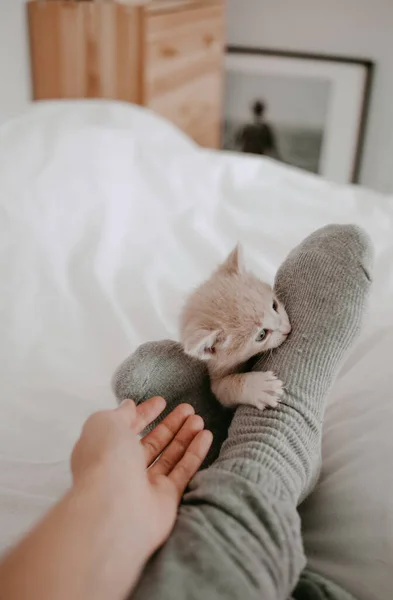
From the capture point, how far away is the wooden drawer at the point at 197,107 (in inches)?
78.7

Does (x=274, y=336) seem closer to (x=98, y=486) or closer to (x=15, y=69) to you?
(x=98, y=486)

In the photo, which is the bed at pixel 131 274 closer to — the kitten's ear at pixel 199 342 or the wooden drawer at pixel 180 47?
the kitten's ear at pixel 199 342

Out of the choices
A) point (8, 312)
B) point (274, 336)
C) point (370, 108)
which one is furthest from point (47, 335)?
point (370, 108)

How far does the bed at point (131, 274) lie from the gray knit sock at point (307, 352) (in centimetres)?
9

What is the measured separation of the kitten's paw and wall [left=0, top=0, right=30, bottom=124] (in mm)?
1217

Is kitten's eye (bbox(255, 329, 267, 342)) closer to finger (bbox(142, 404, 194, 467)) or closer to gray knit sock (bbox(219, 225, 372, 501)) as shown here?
gray knit sock (bbox(219, 225, 372, 501))

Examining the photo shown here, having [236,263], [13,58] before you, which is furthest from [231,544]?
[13,58]

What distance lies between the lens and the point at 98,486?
0.54 metres

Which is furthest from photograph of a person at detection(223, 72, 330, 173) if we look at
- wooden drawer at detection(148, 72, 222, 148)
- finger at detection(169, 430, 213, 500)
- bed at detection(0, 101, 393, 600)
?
finger at detection(169, 430, 213, 500)

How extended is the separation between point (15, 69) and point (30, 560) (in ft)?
5.10

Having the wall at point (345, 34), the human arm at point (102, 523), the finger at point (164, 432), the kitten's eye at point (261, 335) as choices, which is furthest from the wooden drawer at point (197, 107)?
the human arm at point (102, 523)

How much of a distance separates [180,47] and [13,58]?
22.5 inches

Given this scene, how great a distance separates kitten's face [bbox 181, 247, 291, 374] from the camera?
808 millimetres

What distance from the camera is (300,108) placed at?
8.40ft
